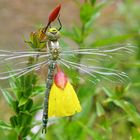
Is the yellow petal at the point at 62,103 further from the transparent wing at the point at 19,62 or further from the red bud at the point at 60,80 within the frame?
the transparent wing at the point at 19,62

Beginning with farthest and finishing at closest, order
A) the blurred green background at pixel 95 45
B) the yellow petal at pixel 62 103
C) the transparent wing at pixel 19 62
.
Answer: the blurred green background at pixel 95 45
the transparent wing at pixel 19 62
the yellow petal at pixel 62 103

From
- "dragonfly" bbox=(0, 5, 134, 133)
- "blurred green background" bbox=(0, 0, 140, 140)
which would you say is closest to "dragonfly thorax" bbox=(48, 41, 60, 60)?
"dragonfly" bbox=(0, 5, 134, 133)

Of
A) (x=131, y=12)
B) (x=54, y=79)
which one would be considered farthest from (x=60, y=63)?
(x=131, y=12)

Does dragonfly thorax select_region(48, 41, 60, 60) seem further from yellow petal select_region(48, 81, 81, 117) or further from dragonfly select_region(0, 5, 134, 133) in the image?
yellow petal select_region(48, 81, 81, 117)

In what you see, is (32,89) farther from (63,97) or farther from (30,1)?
(30,1)

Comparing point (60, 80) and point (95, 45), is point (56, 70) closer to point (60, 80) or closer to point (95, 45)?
point (60, 80)

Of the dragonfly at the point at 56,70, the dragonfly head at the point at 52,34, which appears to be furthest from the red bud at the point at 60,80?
the dragonfly head at the point at 52,34

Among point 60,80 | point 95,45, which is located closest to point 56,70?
point 60,80
